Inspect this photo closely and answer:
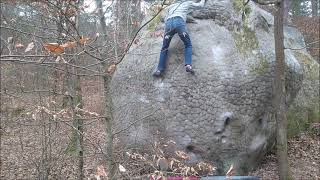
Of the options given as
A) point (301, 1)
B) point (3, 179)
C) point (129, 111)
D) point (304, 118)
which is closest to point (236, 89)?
point (129, 111)

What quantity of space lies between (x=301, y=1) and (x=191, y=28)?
2011cm

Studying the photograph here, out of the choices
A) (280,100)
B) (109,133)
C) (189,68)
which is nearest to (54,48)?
(109,133)

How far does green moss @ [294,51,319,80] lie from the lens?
11.3m

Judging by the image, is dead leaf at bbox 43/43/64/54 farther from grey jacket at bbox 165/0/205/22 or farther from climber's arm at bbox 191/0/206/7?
climber's arm at bbox 191/0/206/7

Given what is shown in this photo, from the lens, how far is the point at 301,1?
27.0m

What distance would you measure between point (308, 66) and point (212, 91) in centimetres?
435

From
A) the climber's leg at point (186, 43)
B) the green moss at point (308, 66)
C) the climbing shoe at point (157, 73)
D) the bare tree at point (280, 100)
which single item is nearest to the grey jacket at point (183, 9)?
the climber's leg at point (186, 43)

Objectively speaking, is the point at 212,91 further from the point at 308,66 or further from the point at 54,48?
the point at 54,48

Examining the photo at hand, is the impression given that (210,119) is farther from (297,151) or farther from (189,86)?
(297,151)

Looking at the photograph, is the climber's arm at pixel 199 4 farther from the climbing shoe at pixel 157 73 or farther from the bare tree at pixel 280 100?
the bare tree at pixel 280 100

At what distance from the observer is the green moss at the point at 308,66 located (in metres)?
11.3

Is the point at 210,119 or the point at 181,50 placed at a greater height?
the point at 181,50

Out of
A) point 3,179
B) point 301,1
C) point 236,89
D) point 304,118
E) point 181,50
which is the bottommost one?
point 3,179

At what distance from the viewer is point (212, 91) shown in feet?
27.1
